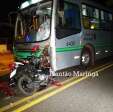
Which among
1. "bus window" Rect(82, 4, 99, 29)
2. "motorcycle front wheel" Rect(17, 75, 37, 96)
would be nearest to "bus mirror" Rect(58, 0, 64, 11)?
"bus window" Rect(82, 4, 99, 29)

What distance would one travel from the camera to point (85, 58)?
38.5ft

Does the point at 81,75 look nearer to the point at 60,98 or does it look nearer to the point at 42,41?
the point at 42,41

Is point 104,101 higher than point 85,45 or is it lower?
lower

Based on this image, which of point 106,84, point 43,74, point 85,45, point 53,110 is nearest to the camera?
point 53,110

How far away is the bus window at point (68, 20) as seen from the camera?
385 inches

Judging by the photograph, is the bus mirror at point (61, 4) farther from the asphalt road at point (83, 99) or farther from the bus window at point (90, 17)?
the asphalt road at point (83, 99)

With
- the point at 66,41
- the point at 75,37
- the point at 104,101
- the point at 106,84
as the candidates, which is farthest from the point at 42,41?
the point at 104,101

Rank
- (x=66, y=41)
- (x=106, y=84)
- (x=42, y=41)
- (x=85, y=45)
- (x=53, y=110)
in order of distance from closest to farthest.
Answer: (x=53, y=110) → (x=106, y=84) → (x=42, y=41) → (x=66, y=41) → (x=85, y=45)

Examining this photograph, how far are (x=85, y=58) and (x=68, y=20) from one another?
6.83ft

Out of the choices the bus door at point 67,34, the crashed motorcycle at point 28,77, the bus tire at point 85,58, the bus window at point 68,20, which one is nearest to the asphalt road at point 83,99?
the crashed motorcycle at point 28,77

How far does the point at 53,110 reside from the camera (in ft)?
20.3

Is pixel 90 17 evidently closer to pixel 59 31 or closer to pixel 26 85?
pixel 59 31

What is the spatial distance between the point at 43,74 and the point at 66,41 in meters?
2.52

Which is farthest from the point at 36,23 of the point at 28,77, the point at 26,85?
the point at 26,85
